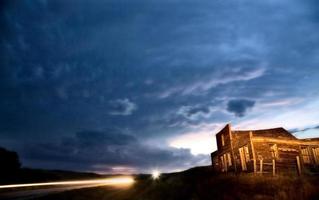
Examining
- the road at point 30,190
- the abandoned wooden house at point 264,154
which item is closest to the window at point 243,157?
the abandoned wooden house at point 264,154

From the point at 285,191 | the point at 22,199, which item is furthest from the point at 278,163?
the point at 22,199

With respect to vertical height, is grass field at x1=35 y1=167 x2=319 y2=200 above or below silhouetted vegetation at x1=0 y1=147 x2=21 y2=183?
below

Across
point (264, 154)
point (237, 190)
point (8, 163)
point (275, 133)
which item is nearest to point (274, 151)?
point (264, 154)

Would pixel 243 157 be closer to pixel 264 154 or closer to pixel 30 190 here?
pixel 264 154

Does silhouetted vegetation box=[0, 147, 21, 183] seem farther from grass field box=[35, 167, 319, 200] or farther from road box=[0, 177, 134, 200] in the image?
grass field box=[35, 167, 319, 200]

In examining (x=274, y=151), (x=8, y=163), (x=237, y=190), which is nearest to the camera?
(x=237, y=190)

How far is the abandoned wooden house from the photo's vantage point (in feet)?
77.4

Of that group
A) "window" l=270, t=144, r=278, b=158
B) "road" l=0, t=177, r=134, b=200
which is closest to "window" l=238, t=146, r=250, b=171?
"window" l=270, t=144, r=278, b=158

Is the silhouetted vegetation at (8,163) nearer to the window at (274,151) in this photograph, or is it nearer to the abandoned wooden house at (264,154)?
the abandoned wooden house at (264,154)

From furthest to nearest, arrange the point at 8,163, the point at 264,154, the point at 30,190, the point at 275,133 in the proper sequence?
the point at 8,163
the point at 275,133
the point at 30,190
the point at 264,154

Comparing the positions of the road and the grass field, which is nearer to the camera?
the grass field

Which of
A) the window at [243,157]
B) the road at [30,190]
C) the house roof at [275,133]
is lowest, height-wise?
the road at [30,190]

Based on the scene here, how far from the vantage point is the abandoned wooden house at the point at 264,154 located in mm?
Answer: 23603

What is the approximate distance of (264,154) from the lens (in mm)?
26406
